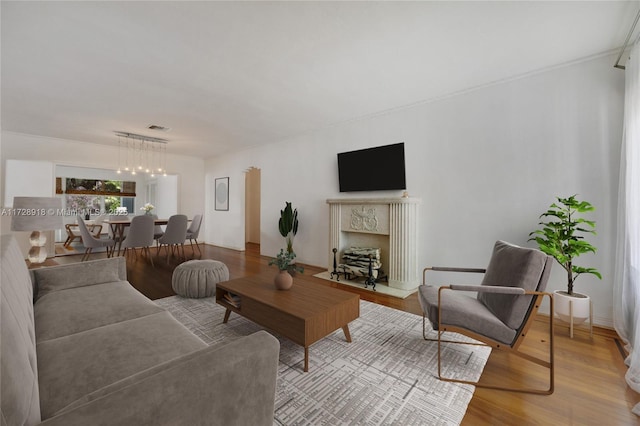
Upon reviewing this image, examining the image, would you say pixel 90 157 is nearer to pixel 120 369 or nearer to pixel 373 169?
pixel 373 169

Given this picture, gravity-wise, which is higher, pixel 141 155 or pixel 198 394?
pixel 141 155

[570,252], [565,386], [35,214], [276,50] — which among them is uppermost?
[276,50]

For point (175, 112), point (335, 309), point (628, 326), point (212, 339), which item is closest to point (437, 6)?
point (335, 309)

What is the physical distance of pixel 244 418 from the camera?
33.3 inches

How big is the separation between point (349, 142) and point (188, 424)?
428 cm

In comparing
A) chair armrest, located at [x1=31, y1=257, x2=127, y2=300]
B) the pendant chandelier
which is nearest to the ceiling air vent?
the pendant chandelier

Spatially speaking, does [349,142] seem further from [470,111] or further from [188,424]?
[188,424]

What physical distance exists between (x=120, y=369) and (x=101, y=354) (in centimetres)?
18

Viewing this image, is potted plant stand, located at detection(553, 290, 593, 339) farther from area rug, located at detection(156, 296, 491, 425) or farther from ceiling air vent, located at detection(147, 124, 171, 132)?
ceiling air vent, located at detection(147, 124, 171, 132)

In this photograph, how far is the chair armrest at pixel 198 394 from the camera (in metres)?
0.63

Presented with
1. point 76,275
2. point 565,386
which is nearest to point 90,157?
point 76,275

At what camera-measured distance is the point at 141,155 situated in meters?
6.71

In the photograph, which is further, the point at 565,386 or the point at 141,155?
the point at 141,155

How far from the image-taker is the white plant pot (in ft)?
7.82
